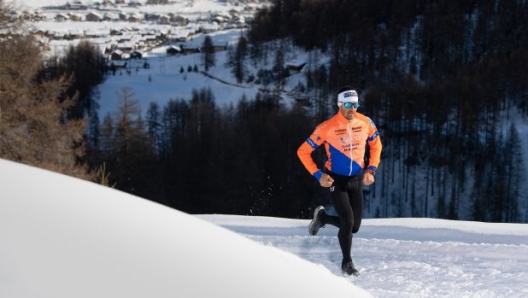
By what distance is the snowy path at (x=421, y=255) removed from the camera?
5.16 metres

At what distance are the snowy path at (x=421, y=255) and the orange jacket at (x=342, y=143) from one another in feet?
3.14

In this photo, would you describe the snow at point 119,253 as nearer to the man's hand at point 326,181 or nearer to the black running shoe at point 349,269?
the man's hand at point 326,181

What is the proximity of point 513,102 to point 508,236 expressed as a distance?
185 ft

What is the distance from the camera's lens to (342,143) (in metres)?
5.70

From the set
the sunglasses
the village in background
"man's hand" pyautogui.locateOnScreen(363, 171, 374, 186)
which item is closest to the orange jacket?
"man's hand" pyautogui.locateOnScreen(363, 171, 374, 186)

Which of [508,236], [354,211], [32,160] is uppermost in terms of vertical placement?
[354,211]

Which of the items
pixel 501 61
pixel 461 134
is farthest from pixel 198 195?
pixel 501 61

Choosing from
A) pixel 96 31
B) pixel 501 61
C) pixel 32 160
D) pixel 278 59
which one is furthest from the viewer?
pixel 96 31

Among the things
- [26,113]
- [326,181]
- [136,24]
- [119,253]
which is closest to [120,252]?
[119,253]

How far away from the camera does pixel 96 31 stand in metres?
140

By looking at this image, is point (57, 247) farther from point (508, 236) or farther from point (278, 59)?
point (278, 59)

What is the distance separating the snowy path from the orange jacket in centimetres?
96

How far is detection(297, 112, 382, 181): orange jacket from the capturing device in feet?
18.7

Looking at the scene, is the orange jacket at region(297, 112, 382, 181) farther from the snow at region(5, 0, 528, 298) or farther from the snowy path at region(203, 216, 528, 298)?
the snow at region(5, 0, 528, 298)
